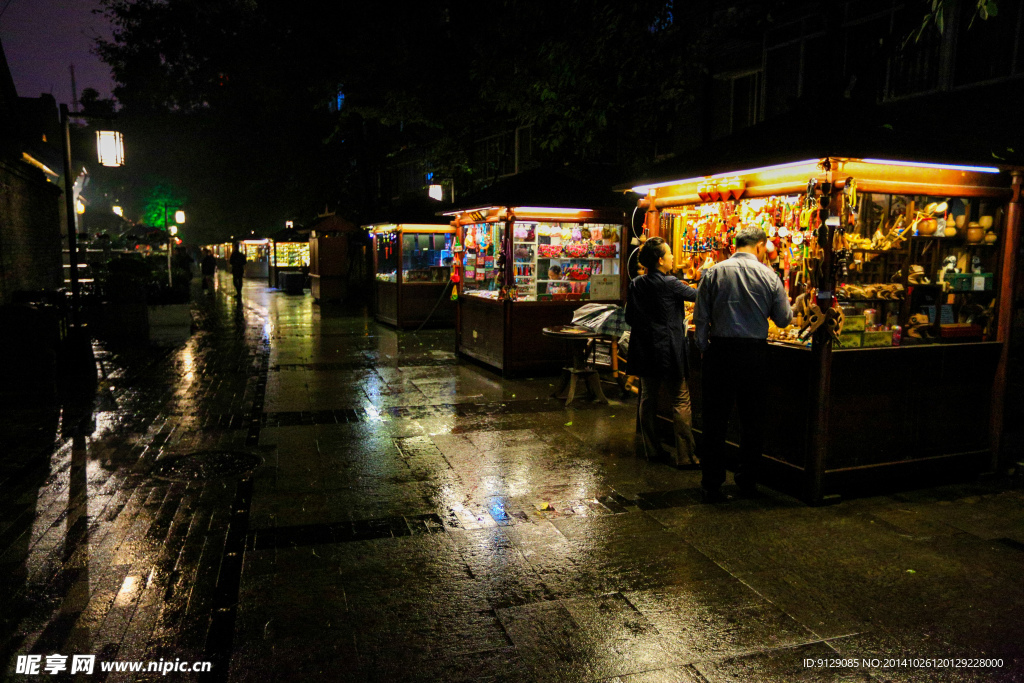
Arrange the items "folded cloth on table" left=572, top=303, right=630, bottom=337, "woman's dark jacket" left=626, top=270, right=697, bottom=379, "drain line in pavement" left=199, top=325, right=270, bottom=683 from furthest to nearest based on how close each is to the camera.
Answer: "folded cloth on table" left=572, top=303, right=630, bottom=337, "woman's dark jacket" left=626, top=270, right=697, bottom=379, "drain line in pavement" left=199, top=325, right=270, bottom=683

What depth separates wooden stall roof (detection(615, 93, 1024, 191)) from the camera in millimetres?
5305

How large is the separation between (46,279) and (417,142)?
1316 centimetres

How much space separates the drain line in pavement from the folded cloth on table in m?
5.48

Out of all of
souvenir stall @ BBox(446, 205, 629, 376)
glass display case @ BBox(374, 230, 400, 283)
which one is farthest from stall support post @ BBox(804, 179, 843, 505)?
glass display case @ BBox(374, 230, 400, 283)

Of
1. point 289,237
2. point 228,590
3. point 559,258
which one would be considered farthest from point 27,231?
point 289,237

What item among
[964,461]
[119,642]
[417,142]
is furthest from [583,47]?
[417,142]

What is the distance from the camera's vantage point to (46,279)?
49.5 feet

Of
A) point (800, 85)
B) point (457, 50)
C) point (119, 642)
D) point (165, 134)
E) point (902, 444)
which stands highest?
point (165, 134)

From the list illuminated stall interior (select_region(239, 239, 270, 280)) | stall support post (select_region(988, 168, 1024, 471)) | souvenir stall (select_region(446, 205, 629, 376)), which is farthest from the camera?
illuminated stall interior (select_region(239, 239, 270, 280))

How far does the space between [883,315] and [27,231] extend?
14553mm

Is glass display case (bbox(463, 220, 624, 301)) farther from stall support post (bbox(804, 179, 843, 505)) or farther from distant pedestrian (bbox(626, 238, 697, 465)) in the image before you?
stall support post (bbox(804, 179, 843, 505))

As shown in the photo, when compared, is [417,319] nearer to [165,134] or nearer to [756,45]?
[756,45]

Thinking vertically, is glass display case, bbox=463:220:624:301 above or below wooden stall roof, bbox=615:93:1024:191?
below

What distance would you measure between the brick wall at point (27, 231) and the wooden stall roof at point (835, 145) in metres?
10.6
